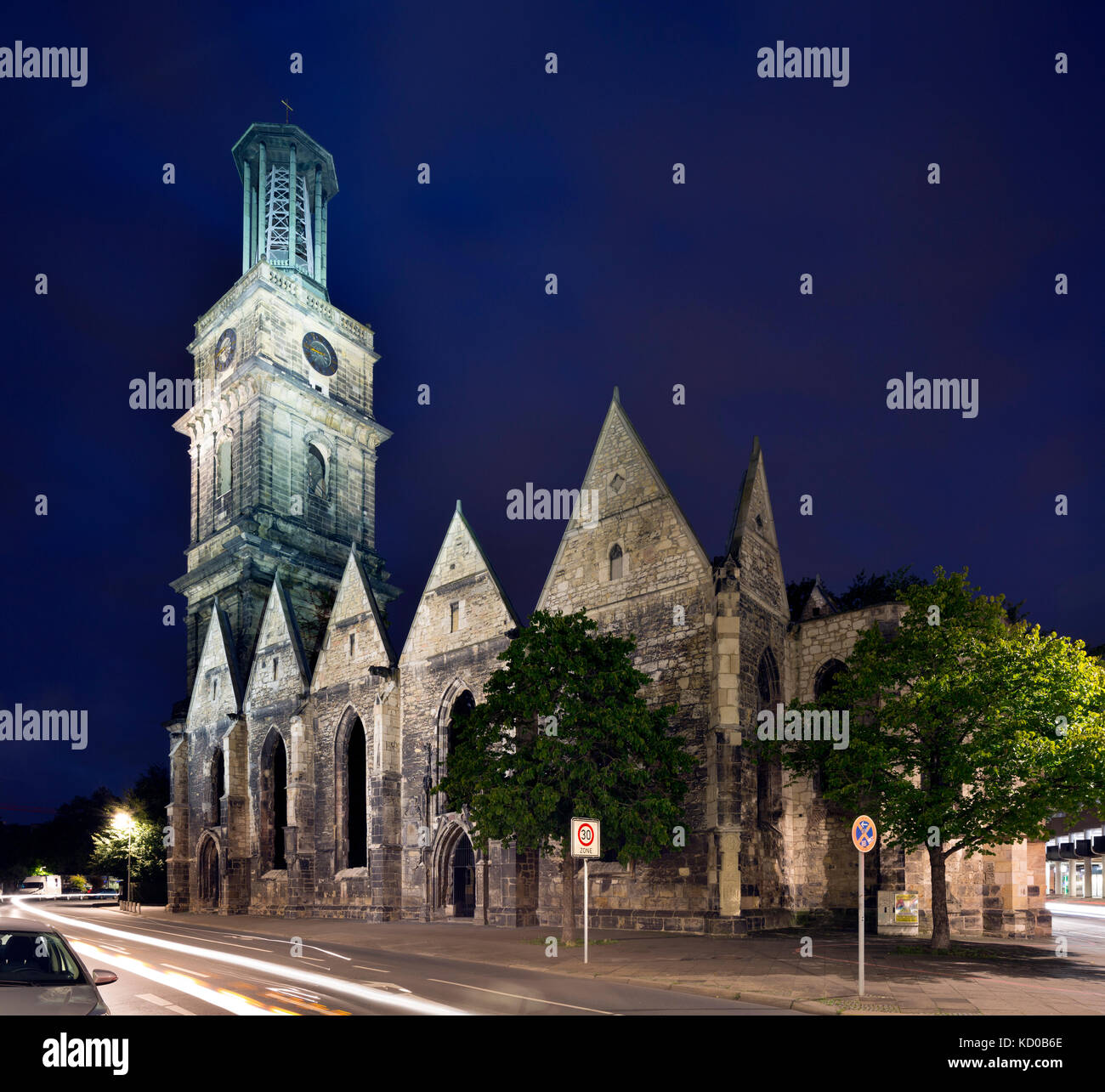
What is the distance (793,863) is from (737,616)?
7722 millimetres

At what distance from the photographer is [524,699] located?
23.3 meters

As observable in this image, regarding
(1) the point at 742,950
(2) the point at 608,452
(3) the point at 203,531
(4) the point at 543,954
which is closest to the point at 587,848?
(4) the point at 543,954

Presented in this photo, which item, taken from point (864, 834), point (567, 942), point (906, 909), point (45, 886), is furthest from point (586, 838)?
point (45, 886)

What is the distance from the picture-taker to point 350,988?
48.9 ft

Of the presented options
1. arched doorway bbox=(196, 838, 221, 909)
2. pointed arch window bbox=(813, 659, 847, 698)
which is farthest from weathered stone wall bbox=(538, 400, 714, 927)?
arched doorway bbox=(196, 838, 221, 909)

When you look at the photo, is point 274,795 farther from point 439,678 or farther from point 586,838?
point 586,838

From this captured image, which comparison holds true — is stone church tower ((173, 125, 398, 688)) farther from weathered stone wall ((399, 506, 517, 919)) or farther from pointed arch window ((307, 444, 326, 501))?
weathered stone wall ((399, 506, 517, 919))

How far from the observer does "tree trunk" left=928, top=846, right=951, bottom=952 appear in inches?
822

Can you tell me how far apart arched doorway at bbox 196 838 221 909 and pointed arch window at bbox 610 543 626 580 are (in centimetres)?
3018

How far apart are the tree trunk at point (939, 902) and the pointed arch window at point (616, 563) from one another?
12798 mm

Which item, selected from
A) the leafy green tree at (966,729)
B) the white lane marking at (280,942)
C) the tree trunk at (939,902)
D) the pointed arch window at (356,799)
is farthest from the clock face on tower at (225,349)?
the tree trunk at (939,902)

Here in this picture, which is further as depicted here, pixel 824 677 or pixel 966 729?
pixel 824 677

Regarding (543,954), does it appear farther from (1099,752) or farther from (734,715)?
(1099,752)

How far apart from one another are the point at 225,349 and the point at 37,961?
52943 millimetres
